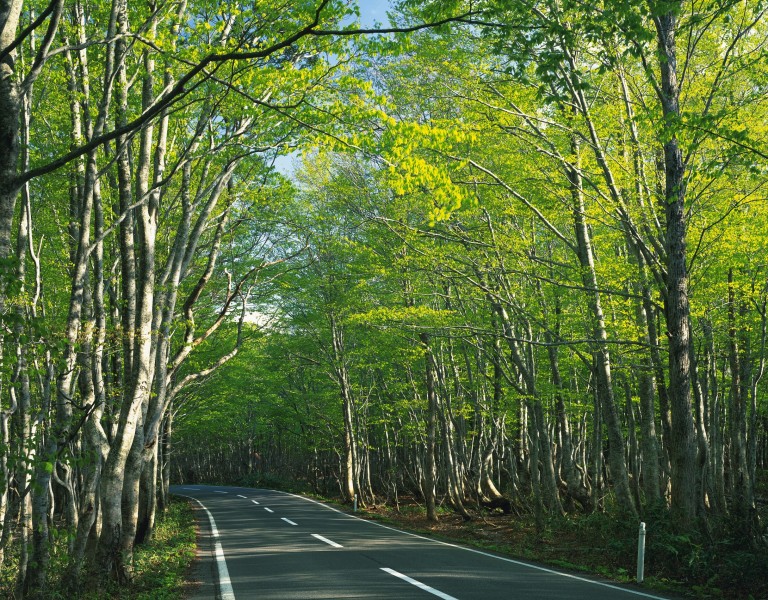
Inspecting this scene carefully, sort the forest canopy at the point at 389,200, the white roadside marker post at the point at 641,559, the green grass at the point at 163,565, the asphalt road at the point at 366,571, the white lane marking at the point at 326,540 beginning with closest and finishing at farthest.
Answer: the forest canopy at the point at 389,200 < the asphalt road at the point at 366,571 < the green grass at the point at 163,565 < the white roadside marker post at the point at 641,559 < the white lane marking at the point at 326,540

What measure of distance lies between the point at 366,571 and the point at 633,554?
4918mm

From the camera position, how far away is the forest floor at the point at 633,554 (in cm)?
868

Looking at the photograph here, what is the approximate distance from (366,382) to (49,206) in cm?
2353

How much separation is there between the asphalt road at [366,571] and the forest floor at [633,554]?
2.84 feet

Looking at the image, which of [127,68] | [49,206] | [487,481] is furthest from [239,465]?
[127,68]

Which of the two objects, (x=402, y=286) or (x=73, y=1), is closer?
(x=73, y=1)

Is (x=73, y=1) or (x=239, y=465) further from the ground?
(x=73, y=1)

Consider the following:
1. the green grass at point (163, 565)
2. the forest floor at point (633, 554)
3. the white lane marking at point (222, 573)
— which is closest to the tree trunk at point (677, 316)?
the forest floor at point (633, 554)

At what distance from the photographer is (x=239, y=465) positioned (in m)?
62.9

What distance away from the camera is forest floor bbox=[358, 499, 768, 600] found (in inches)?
342

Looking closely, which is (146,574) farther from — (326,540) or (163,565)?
(326,540)

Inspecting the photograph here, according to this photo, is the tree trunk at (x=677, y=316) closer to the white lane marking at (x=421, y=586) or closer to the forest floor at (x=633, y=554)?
the forest floor at (x=633, y=554)

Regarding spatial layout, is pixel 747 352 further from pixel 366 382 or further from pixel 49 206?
pixel 366 382

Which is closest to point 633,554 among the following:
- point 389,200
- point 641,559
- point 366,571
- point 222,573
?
point 641,559
